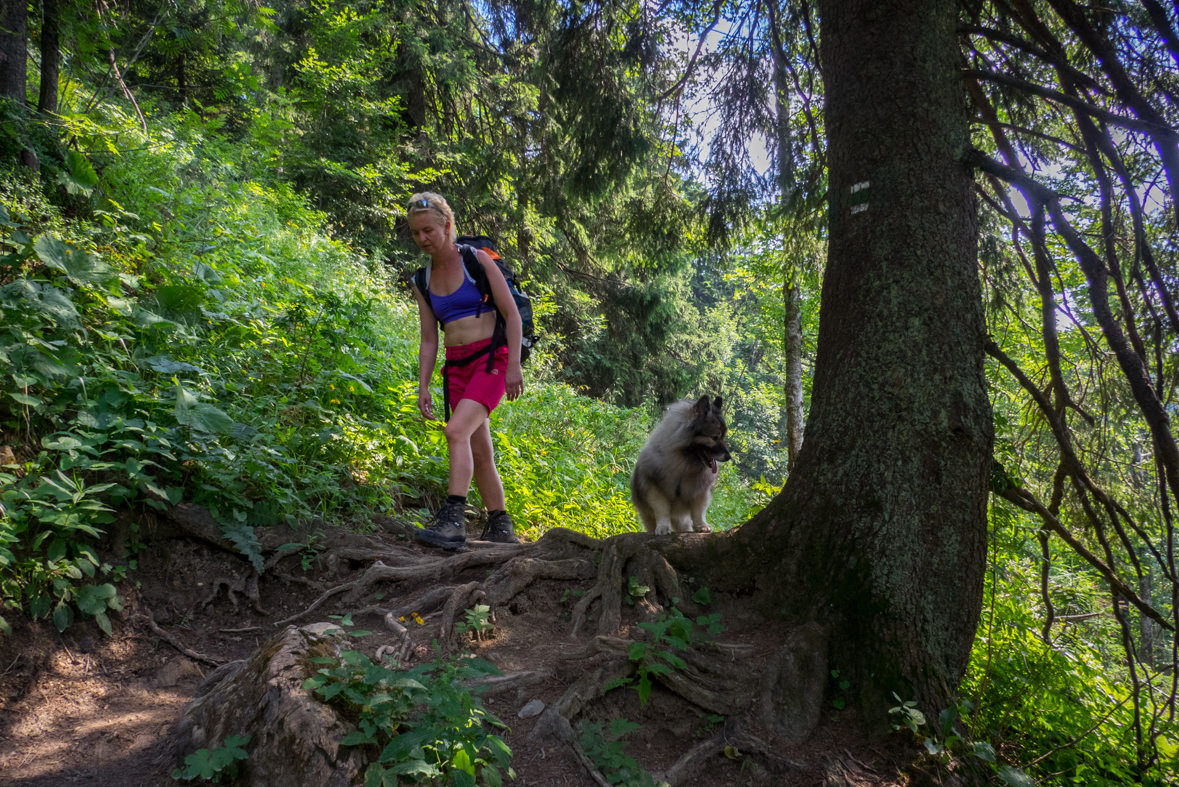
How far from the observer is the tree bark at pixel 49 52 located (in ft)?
18.0

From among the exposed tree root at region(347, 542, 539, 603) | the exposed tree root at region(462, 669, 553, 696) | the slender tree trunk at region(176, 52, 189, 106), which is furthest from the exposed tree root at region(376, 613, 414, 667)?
the slender tree trunk at region(176, 52, 189, 106)

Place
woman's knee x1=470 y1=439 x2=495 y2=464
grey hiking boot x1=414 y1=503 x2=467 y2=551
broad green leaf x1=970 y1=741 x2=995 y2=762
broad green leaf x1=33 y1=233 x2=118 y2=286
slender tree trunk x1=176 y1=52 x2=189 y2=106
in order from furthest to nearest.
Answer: slender tree trunk x1=176 y1=52 x2=189 y2=106 → woman's knee x1=470 y1=439 x2=495 y2=464 → grey hiking boot x1=414 y1=503 x2=467 y2=551 → broad green leaf x1=33 y1=233 x2=118 y2=286 → broad green leaf x1=970 y1=741 x2=995 y2=762

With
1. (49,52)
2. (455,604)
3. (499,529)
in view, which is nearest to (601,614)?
(455,604)

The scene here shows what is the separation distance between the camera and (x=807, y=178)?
17.8 ft

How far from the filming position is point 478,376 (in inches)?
163

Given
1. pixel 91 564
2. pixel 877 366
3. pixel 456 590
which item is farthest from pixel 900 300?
pixel 91 564

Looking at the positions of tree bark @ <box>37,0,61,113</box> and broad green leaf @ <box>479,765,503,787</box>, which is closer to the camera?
broad green leaf @ <box>479,765,503,787</box>

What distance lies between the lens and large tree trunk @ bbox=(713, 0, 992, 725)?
2613 millimetres

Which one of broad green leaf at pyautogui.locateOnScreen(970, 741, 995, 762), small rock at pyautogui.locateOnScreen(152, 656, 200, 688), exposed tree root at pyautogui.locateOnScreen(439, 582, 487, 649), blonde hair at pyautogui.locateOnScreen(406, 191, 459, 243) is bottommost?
small rock at pyautogui.locateOnScreen(152, 656, 200, 688)

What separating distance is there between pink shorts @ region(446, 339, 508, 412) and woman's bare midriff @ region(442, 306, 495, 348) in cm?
4

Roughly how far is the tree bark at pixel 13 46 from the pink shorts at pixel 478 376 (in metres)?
4.73

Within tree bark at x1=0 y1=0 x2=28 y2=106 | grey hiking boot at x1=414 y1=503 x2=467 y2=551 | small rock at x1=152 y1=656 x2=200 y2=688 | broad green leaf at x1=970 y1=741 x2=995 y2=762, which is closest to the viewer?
broad green leaf at x1=970 y1=741 x2=995 y2=762

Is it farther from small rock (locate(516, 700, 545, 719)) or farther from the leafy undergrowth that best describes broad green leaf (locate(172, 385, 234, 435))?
small rock (locate(516, 700, 545, 719))

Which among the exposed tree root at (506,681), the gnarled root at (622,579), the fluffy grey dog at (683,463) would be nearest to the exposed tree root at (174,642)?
the exposed tree root at (506,681)
